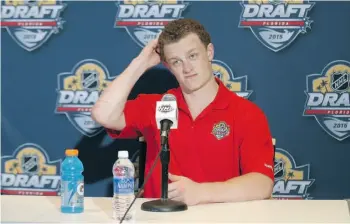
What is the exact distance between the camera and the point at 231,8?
3.33 m

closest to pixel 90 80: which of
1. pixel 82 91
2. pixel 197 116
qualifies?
pixel 82 91

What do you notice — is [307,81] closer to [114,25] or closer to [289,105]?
[289,105]

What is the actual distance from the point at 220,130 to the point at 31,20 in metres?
1.42

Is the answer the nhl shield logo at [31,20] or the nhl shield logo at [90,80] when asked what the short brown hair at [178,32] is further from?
the nhl shield logo at [31,20]

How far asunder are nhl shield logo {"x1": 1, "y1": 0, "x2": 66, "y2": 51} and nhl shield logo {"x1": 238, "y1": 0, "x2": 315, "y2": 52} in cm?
107

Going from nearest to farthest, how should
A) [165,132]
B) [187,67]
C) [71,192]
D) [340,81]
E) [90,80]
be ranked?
[165,132] < [71,192] < [187,67] < [340,81] < [90,80]

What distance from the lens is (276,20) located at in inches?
129

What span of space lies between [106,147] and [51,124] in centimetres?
35

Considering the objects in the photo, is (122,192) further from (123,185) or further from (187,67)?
(187,67)

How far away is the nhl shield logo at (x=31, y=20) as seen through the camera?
3.46 m

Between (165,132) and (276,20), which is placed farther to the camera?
(276,20)

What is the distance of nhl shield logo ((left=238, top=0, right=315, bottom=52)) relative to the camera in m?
3.27

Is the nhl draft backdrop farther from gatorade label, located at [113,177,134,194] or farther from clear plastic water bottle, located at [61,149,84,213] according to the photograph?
gatorade label, located at [113,177,134,194]

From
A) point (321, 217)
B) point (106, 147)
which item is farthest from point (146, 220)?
point (106, 147)
